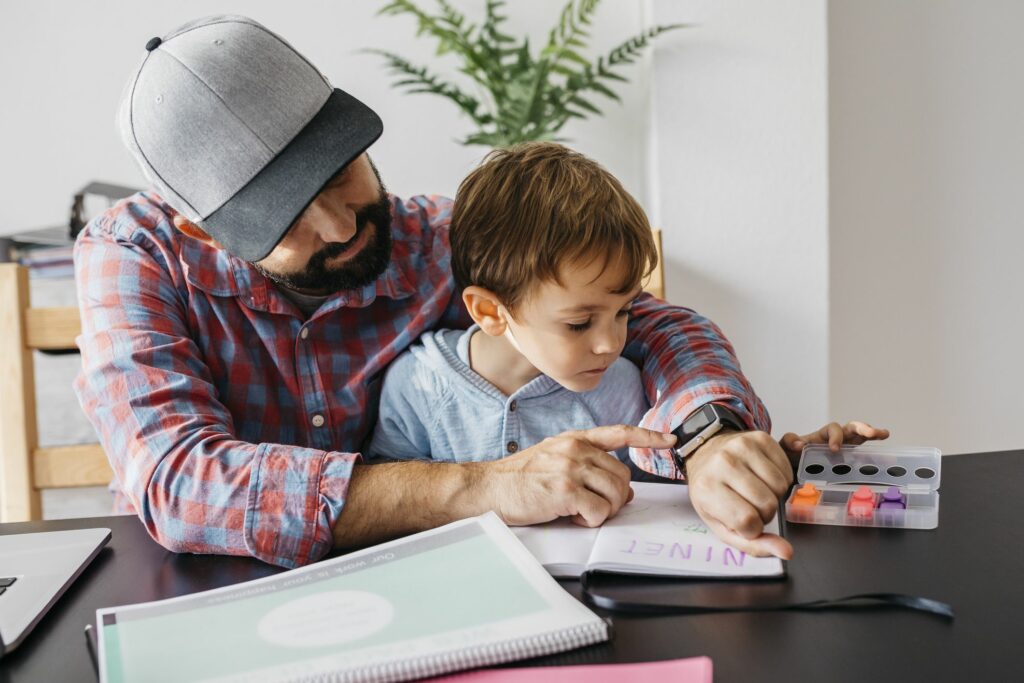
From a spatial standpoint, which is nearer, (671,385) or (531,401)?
(671,385)

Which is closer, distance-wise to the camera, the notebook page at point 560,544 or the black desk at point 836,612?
the black desk at point 836,612

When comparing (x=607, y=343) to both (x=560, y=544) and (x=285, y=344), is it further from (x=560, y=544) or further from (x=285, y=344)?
(x=285, y=344)

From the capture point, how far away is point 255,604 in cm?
68

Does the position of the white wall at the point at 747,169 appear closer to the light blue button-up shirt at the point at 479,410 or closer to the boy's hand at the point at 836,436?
the light blue button-up shirt at the point at 479,410

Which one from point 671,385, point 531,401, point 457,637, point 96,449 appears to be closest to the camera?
point 457,637

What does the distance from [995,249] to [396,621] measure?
82.4 inches

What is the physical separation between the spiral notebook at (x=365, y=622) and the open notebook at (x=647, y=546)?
34mm

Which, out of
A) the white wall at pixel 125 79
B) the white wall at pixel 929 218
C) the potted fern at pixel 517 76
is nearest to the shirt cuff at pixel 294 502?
the potted fern at pixel 517 76

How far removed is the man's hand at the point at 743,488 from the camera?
0.72 metres

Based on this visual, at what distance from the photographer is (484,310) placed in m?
1.11

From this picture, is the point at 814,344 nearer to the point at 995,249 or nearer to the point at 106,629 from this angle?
the point at 995,249

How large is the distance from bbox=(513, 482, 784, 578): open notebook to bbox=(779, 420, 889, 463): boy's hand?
0.49 ft

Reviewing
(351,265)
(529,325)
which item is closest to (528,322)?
(529,325)

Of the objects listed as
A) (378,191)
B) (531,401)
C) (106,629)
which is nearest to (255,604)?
(106,629)
